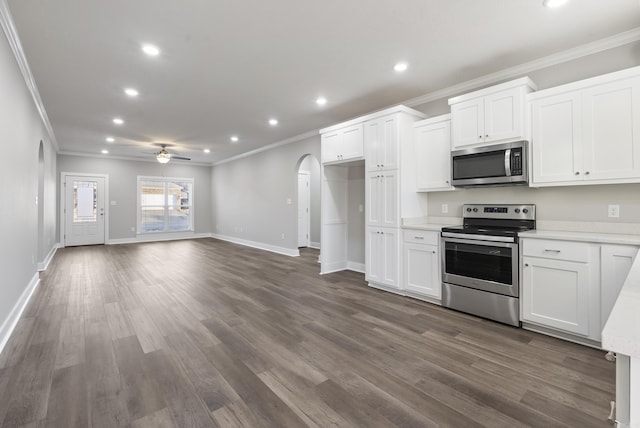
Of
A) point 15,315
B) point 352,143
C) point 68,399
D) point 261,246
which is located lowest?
point 68,399

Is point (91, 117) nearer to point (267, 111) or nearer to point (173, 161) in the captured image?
point (267, 111)

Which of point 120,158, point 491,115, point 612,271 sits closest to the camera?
point 612,271

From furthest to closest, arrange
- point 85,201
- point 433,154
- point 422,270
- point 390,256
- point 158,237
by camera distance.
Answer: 1. point 158,237
2. point 85,201
3. point 390,256
4. point 433,154
5. point 422,270

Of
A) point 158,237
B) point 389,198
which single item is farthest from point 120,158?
point 389,198

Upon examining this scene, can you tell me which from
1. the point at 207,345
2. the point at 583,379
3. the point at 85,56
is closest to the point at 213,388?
the point at 207,345

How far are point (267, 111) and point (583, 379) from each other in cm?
493

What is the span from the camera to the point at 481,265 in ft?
10.7

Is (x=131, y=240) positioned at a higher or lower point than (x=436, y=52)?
lower

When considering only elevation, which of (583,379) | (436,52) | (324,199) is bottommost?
(583,379)

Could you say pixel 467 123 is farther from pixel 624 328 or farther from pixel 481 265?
pixel 624 328

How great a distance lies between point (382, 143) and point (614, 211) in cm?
252

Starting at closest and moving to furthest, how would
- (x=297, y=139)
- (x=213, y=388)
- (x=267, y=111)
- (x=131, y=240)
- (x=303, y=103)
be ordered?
(x=213, y=388), (x=303, y=103), (x=267, y=111), (x=297, y=139), (x=131, y=240)

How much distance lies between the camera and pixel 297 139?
6.90m

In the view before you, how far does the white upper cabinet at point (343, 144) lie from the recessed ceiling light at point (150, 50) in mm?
2651
